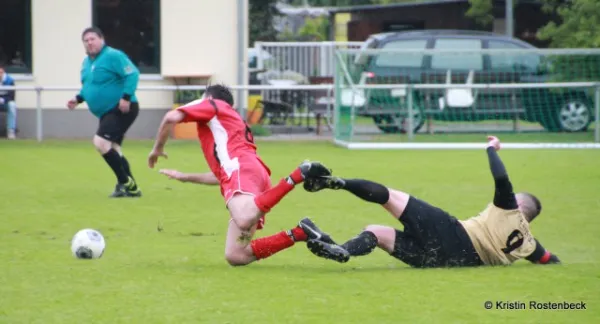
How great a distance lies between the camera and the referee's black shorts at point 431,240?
28.5 ft

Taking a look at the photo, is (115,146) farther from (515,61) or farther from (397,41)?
(397,41)

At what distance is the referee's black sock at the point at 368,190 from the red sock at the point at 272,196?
16.4 inches

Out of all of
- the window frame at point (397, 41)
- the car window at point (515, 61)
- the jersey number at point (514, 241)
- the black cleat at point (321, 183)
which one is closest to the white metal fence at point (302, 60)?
the window frame at point (397, 41)

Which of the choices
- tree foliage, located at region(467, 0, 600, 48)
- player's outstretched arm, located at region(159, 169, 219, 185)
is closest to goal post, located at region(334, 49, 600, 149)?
tree foliage, located at region(467, 0, 600, 48)

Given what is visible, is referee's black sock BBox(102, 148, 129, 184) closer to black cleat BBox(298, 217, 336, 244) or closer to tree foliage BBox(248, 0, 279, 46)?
black cleat BBox(298, 217, 336, 244)

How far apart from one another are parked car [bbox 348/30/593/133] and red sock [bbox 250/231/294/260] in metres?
13.8

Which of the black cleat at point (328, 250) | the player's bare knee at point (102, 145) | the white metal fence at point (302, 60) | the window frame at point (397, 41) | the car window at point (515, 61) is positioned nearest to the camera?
the black cleat at point (328, 250)

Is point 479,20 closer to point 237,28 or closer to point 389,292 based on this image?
point 237,28

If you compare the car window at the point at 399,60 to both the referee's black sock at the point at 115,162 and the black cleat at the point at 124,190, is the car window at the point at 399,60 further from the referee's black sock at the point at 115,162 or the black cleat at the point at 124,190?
the referee's black sock at the point at 115,162

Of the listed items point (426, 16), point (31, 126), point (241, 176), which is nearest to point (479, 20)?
point (426, 16)

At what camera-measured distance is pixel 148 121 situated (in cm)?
2523

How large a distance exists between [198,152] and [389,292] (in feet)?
44.2

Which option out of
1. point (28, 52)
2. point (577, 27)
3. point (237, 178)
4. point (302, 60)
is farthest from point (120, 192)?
point (302, 60)

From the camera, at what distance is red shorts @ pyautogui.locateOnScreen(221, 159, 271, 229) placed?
895 centimetres
